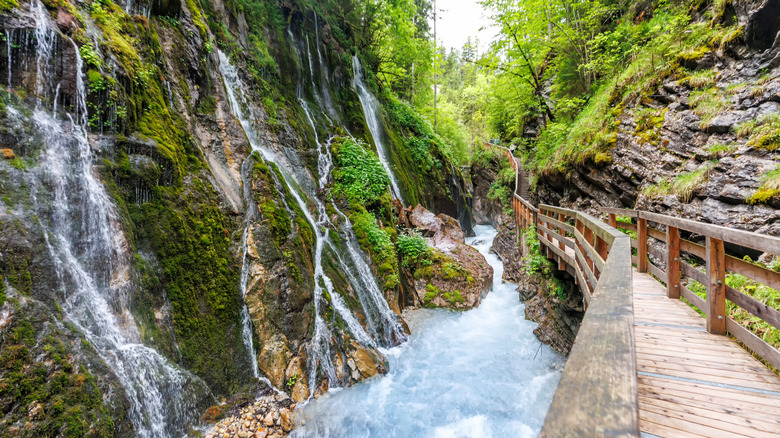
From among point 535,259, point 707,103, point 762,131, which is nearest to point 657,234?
point 762,131

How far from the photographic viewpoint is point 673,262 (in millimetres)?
3682

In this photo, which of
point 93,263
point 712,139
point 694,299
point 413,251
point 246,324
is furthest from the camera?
point 413,251

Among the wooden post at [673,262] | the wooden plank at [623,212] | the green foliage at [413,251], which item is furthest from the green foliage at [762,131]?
the green foliage at [413,251]

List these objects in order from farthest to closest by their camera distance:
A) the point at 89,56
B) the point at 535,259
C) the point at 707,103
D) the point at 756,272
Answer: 1. the point at 535,259
2. the point at 707,103
3. the point at 89,56
4. the point at 756,272

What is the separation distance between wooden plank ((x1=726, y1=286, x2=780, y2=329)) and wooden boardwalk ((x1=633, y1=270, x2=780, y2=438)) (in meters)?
0.33

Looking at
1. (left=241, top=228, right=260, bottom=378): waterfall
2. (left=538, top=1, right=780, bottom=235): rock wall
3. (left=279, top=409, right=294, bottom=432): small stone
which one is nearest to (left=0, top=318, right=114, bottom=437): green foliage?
(left=241, top=228, right=260, bottom=378): waterfall

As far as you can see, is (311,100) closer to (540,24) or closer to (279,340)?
(279,340)

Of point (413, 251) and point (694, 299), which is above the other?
point (694, 299)

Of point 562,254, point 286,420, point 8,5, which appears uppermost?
point 8,5

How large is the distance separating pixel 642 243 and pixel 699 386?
3.11 meters

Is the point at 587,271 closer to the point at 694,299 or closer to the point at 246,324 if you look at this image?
the point at 694,299

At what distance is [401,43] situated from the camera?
16.0 meters

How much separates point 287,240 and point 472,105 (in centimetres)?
2994

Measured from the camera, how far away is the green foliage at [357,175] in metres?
9.21
